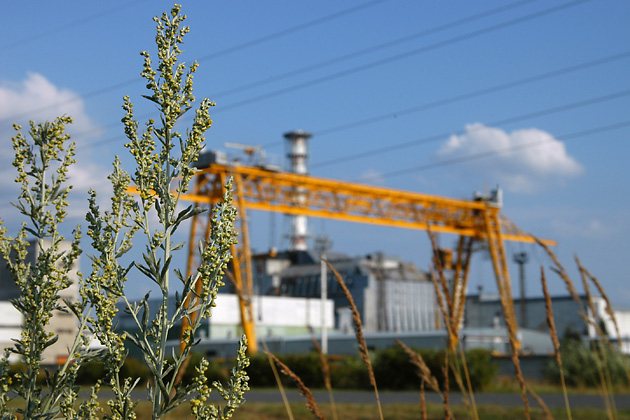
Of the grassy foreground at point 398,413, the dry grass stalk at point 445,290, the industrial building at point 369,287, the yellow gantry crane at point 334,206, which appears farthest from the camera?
the industrial building at point 369,287

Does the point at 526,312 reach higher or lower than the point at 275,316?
higher

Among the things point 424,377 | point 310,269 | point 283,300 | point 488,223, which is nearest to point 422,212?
point 488,223

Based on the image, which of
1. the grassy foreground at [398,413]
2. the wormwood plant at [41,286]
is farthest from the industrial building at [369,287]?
the wormwood plant at [41,286]

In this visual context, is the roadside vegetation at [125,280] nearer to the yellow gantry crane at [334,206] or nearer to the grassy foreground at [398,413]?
the grassy foreground at [398,413]

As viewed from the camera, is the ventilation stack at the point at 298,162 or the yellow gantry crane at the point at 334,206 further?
the ventilation stack at the point at 298,162

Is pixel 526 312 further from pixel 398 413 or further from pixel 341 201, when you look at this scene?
pixel 398 413

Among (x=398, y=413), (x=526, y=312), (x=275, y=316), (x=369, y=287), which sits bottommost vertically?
(x=398, y=413)

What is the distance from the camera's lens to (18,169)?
2.48 meters

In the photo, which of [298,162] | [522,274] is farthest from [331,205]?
[298,162]

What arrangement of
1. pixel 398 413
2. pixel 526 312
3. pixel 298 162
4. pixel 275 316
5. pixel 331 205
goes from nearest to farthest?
pixel 398 413, pixel 331 205, pixel 275 316, pixel 526 312, pixel 298 162

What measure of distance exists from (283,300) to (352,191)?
21.3m

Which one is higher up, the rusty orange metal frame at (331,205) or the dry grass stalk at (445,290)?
the rusty orange metal frame at (331,205)

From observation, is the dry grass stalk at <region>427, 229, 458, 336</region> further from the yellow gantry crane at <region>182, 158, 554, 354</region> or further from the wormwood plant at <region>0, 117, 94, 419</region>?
the yellow gantry crane at <region>182, 158, 554, 354</region>

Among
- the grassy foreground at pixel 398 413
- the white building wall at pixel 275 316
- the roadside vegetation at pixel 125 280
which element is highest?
the white building wall at pixel 275 316
